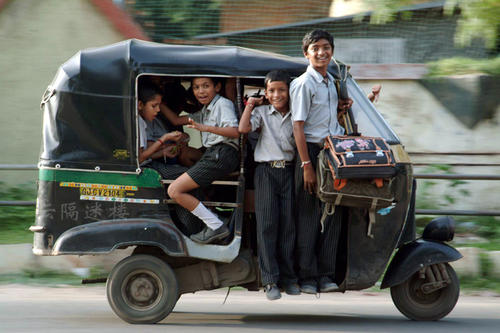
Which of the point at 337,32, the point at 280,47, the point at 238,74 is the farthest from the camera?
the point at 337,32

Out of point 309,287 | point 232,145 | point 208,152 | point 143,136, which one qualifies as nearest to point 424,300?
point 309,287

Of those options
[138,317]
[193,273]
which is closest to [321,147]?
[193,273]

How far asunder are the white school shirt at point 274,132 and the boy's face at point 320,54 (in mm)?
439

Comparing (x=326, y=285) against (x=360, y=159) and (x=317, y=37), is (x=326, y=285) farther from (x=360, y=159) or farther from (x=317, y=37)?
(x=317, y=37)

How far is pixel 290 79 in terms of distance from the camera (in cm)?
598

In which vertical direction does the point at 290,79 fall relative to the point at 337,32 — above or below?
below

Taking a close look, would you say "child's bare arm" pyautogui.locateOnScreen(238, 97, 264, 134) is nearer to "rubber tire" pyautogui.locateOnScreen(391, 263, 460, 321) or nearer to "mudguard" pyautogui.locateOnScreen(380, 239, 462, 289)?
"mudguard" pyautogui.locateOnScreen(380, 239, 462, 289)

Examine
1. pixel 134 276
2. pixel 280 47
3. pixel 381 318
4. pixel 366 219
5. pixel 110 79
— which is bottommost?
pixel 381 318

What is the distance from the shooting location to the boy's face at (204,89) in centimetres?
596

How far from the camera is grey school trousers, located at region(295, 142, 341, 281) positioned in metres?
5.99

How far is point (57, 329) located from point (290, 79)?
2626 millimetres

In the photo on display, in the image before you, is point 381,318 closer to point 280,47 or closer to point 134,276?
point 134,276

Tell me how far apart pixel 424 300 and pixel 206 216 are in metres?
1.93

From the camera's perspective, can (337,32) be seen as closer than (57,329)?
No
